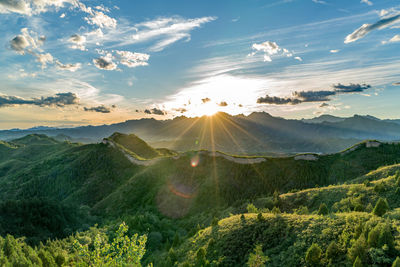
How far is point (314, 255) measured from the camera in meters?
18.8

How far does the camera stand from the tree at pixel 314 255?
18703 millimetres

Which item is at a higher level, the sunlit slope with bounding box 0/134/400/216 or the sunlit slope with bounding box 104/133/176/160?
the sunlit slope with bounding box 104/133/176/160

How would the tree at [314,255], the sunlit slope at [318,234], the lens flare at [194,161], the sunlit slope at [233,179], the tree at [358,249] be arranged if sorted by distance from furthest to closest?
1. the lens flare at [194,161]
2. the sunlit slope at [233,179]
3. the tree at [314,255]
4. the sunlit slope at [318,234]
5. the tree at [358,249]

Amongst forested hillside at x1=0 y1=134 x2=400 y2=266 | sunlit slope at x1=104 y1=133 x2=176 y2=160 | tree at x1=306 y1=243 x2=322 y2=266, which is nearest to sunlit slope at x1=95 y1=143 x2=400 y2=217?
forested hillside at x1=0 y1=134 x2=400 y2=266

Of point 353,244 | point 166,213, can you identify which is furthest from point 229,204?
point 353,244

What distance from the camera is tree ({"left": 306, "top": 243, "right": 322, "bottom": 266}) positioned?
18.7 meters

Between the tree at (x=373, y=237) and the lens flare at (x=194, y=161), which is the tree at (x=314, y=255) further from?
the lens flare at (x=194, y=161)

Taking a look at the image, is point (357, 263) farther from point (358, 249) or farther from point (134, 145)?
point (134, 145)

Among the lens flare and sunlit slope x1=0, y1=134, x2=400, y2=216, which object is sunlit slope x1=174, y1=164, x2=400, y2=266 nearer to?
sunlit slope x1=0, y1=134, x2=400, y2=216

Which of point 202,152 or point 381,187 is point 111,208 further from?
point 381,187

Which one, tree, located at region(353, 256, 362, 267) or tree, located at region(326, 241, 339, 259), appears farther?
tree, located at region(326, 241, 339, 259)

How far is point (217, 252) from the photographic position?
91.9ft

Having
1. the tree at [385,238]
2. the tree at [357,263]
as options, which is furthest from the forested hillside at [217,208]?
the tree at [357,263]

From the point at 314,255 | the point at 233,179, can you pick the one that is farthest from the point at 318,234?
the point at 233,179
